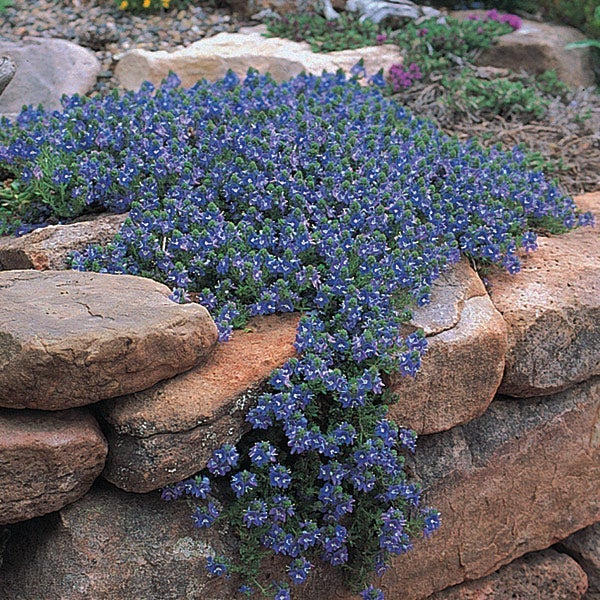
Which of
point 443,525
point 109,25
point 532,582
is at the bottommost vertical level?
point 532,582

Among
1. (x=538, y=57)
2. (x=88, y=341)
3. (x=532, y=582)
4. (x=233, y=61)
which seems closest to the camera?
(x=88, y=341)

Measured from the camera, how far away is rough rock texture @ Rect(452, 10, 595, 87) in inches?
249

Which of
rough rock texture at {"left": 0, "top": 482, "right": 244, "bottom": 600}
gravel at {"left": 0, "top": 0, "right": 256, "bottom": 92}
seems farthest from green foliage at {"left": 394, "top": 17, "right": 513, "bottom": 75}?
rough rock texture at {"left": 0, "top": 482, "right": 244, "bottom": 600}

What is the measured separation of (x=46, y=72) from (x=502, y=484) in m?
3.93

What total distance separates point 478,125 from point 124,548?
145 inches

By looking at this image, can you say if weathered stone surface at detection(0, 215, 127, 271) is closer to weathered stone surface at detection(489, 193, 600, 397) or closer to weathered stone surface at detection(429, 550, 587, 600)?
weathered stone surface at detection(489, 193, 600, 397)

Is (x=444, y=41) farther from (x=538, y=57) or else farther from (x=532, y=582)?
(x=532, y=582)

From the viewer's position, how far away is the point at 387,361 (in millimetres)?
2734

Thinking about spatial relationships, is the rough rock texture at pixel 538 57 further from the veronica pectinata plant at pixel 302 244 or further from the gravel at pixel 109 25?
the veronica pectinata plant at pixel 302 244

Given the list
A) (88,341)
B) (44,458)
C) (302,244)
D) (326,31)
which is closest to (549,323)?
(302,244)

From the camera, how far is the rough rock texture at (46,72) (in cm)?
528

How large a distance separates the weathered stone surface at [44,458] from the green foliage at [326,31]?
4.42m

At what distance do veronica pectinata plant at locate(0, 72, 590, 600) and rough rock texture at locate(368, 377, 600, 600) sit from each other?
22 centimetres

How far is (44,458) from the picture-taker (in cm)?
238
